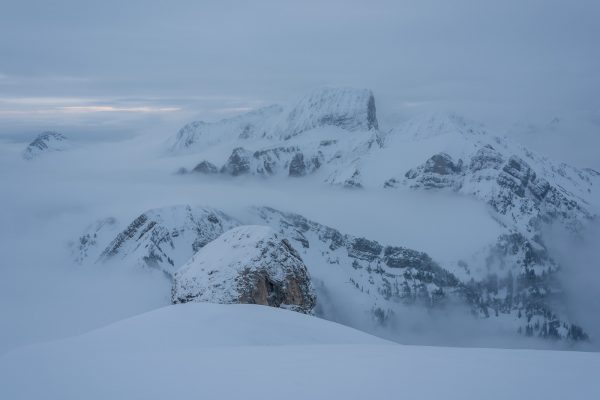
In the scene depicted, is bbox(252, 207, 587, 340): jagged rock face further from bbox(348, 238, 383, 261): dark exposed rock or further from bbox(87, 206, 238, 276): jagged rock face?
bbox(87, 206, 238, 276): jagged rock face

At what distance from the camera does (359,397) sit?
622 cm

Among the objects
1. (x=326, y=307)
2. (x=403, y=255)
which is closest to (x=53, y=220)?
(x=326, y=307)

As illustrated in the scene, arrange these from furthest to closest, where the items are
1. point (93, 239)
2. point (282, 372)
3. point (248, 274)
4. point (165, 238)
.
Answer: point (93, 239), point (165, 238), point (248, 274), point (282, 372)

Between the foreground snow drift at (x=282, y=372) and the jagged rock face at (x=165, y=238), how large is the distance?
84.2m

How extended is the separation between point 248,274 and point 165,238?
81.3 meters

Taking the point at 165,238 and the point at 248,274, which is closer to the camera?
the point at 248,274

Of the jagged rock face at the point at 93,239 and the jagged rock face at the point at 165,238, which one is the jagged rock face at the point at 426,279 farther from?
the jagged rock face at the point at 93,239

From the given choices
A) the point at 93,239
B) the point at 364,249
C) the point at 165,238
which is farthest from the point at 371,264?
the point at 93,239

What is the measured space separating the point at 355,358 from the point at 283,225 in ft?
584

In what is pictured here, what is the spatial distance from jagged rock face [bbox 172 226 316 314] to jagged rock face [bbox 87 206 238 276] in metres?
66.1

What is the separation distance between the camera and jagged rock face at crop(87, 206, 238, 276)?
310 ft

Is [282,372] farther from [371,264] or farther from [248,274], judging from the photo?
[371,264]

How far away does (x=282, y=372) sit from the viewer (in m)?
7.19

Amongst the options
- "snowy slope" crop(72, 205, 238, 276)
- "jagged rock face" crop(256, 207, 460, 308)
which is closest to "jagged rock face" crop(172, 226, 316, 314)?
"snowy slope" crop(72, 205, 238, 276)
